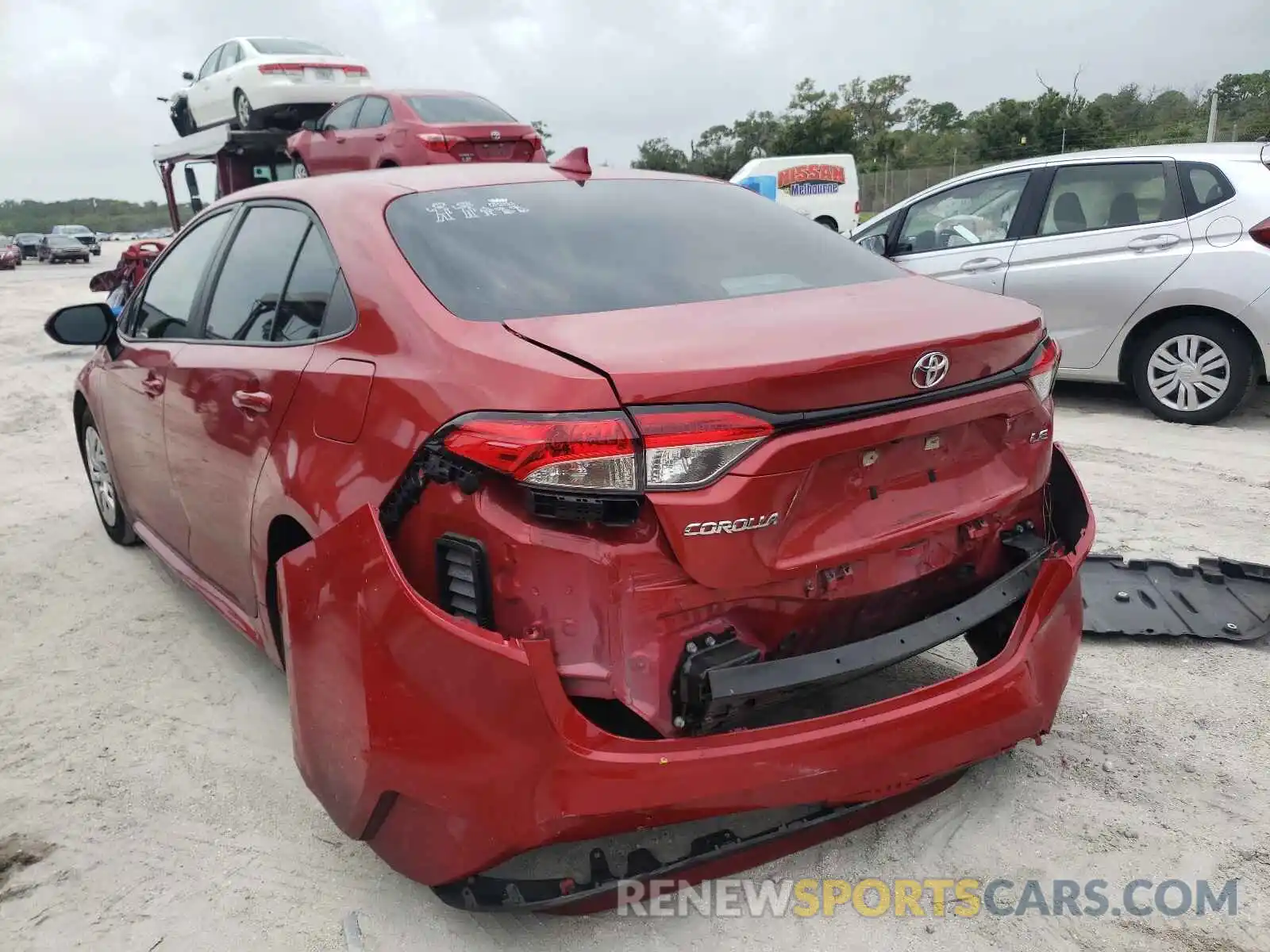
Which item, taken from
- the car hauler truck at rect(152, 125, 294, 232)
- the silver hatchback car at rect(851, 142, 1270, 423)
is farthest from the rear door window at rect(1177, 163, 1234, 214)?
the car hauler truck at rect(152, 125, 294, 232)

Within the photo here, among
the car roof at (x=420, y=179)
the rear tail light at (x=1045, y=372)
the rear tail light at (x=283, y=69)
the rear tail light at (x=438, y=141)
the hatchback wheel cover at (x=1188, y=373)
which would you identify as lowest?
the hatchback wheel cover at (x=1188, y=373)

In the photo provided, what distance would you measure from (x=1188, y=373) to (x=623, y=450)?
5.67 m

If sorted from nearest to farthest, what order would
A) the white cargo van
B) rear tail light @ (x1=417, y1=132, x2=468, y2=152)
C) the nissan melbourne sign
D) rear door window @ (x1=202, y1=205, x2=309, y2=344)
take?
rear door window @ (x1=202, y1=205, x2=309, y2=344) < rear tail light @ (x1=417, y1=132, x2=468, y2=152) < the white cargo van < the nissan melbourne sign

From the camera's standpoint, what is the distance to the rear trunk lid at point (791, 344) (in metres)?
1.87

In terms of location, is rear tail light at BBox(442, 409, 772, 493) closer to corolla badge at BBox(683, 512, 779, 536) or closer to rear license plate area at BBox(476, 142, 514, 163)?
corolla badge at BBox(683, 512, 779, 536)

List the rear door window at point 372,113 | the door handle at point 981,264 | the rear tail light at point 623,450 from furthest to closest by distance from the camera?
1. the rear door window at point 372,113
2. the door handle at point 981,264
3. the rear tail light at point 623,450

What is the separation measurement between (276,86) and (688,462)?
1301cm

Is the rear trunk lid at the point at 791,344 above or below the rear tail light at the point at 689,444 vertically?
above

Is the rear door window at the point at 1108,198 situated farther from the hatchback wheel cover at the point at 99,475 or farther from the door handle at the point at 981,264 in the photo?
the hatchback wheel cover at the point at 99,475

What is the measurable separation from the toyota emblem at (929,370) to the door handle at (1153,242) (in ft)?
16.6

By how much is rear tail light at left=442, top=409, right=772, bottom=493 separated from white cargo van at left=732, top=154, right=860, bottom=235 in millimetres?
22693

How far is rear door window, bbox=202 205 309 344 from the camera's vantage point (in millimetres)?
2889

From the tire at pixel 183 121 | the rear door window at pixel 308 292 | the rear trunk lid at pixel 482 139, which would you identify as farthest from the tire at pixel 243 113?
the rear door window at pixel 308 292

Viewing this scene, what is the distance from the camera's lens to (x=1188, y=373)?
620cm
